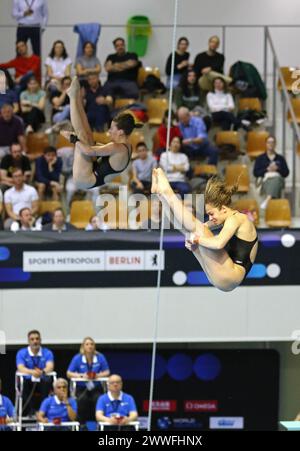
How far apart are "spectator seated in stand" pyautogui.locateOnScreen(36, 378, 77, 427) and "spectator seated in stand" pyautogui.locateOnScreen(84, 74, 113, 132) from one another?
3.47 metres

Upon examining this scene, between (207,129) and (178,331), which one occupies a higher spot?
(207,129)

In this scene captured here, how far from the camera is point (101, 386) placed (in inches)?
490

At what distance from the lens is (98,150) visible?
8195 millimetres

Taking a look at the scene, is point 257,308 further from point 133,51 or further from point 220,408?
point 133,51

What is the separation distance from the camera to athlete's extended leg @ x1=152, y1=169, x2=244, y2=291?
311 inches

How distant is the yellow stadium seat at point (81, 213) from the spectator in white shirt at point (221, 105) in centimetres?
222

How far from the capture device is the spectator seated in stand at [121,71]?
48.0ft

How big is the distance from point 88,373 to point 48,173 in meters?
2.40

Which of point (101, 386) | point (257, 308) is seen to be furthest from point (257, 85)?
point (101, 386)

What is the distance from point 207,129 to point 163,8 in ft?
7.40

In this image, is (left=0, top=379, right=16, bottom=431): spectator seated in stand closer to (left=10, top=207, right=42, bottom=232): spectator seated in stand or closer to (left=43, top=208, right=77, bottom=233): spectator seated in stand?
(left=43, top=208, right=77, bottom=233): spectator seated in stand

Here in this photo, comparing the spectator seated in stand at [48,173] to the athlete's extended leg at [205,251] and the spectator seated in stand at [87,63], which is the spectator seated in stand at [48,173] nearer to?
the spectator seated in stand at [87,63]

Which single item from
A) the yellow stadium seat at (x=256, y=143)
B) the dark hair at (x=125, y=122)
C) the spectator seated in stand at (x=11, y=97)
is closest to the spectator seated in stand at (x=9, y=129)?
the spectator seated in stand at (x=11, y=97)
